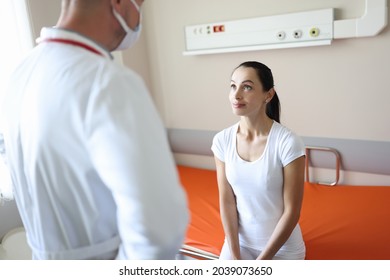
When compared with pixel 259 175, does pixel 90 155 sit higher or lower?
higher

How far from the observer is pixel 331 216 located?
2.05m

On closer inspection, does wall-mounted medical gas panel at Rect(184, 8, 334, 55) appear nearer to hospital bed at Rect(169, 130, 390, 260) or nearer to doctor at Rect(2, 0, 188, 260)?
hospital bed at Rect(169, 130, 390, 260)

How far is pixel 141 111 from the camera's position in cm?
67

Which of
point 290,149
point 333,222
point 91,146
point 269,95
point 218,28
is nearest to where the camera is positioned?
point 91,146

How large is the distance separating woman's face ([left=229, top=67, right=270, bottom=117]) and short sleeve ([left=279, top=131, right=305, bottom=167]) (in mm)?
196

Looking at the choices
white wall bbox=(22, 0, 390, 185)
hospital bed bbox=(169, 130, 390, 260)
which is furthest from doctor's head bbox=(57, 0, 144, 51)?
white wall bbox=(22, 0, 390, 185)

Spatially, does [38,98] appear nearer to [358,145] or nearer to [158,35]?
[358,145]

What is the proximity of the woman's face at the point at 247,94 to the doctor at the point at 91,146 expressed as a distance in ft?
2.40

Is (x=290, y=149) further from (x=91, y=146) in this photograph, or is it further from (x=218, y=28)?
(x=218, y=28)

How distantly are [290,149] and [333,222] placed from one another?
869 millimetres

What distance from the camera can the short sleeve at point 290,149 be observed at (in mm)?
1383

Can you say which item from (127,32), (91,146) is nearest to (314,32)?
(127,32)

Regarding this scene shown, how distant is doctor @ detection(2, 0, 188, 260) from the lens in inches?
25.3
